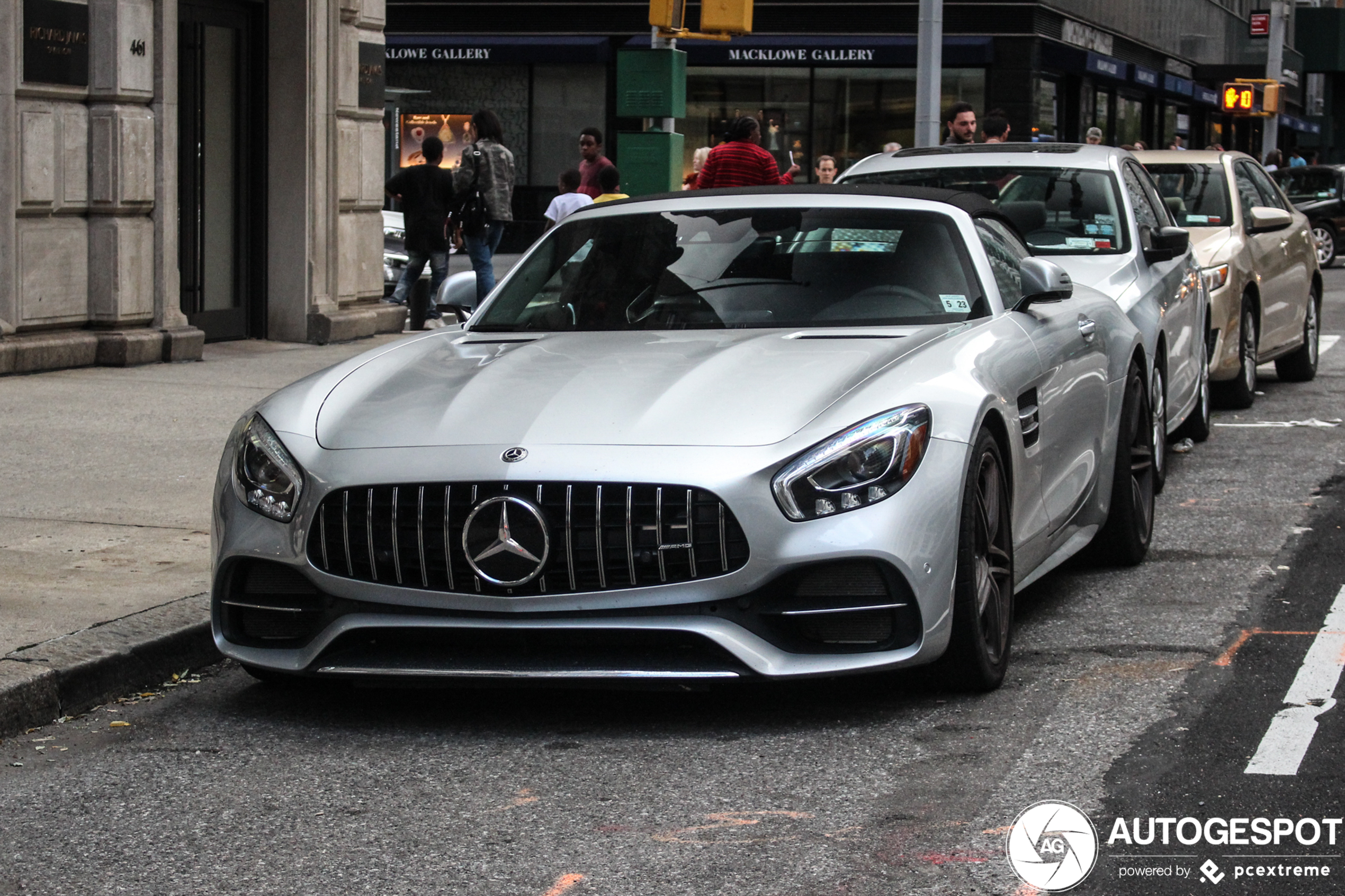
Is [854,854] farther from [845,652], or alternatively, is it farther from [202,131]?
[202,131]

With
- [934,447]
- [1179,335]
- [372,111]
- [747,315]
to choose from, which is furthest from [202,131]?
[934,447]

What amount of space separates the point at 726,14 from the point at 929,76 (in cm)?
232

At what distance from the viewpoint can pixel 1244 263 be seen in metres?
11.9

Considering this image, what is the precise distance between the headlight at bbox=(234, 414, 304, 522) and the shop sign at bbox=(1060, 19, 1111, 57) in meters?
30.6

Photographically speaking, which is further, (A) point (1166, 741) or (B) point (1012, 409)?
(B) point (1012, 409)

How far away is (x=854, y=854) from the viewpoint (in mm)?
3990

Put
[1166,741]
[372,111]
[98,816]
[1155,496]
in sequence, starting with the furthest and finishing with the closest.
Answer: [372,111], [1155,496], [1166,741], [98,816]

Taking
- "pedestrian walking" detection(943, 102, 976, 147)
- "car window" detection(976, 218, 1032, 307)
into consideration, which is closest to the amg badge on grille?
"car window" detection(976, 218, 1032, 307)

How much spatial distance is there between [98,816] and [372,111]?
12.7 metres

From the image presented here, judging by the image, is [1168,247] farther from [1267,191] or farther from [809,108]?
[809,108]

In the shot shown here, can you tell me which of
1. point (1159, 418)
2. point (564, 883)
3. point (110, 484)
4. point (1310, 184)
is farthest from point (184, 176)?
point (1310, 184)

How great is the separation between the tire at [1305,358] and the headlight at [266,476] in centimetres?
994

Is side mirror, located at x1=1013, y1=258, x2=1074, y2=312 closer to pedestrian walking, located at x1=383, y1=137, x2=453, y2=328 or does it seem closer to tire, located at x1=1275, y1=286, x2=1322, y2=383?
tire, located at x1=1275, y1=286, x2=1322, y2=383

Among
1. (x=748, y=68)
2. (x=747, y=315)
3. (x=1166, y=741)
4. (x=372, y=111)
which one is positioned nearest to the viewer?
(x=1166, y=741)
